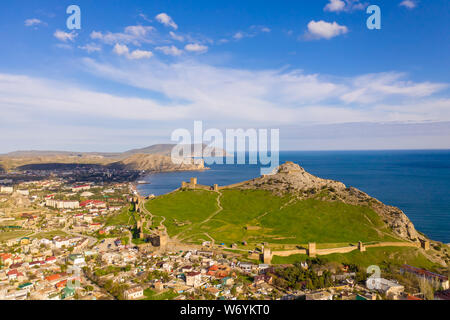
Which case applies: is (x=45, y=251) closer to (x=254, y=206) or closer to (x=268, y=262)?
(x=268, y=262)

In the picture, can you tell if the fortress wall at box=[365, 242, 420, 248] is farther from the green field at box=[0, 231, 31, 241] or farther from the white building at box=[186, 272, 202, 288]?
the green field at box=[0, 231, 31, 241]

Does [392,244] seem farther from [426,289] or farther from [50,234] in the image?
[50,234]

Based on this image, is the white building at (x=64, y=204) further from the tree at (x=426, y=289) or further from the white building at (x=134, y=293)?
the tree at (x=426, y=289)

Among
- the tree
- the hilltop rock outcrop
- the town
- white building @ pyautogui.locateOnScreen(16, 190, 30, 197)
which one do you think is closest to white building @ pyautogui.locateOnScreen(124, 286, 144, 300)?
the town

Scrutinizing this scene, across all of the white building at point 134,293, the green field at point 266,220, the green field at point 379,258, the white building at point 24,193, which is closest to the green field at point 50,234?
the green field at point 266,220
